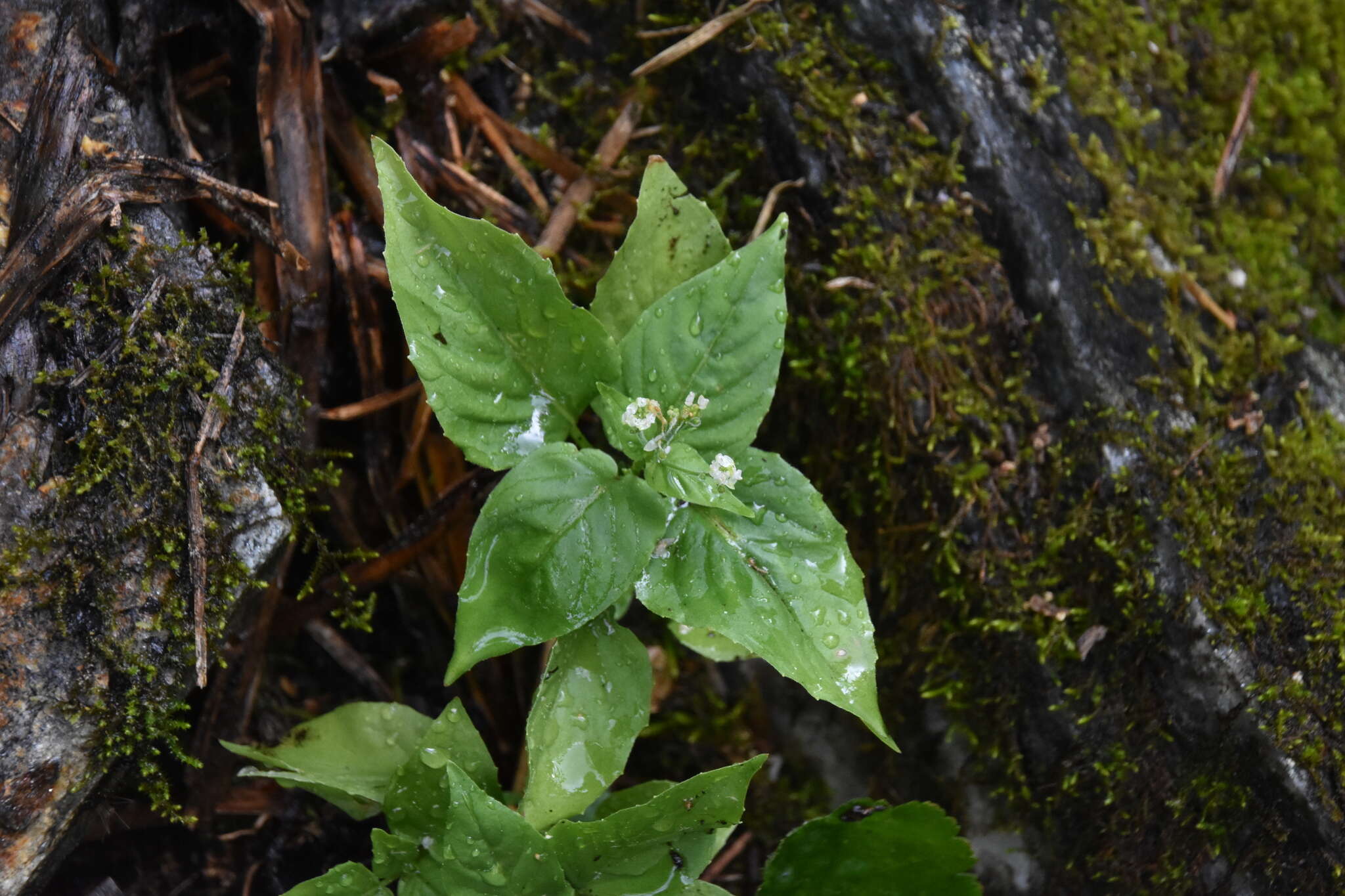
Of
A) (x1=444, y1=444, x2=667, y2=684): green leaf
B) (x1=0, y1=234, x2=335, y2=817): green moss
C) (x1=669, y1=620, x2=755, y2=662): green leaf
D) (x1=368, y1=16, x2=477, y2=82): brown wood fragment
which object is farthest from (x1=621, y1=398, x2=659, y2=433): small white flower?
(x1=368, y1=16, x2=477, y2=82): brown wood fragment

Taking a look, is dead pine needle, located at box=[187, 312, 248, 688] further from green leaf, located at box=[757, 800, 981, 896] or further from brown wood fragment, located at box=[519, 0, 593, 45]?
brown wood fragment, located at box=[519, 0, 593, 45]

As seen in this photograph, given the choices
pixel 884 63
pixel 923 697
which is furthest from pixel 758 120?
pixel 923 697

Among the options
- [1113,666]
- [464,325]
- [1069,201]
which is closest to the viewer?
[464,325]

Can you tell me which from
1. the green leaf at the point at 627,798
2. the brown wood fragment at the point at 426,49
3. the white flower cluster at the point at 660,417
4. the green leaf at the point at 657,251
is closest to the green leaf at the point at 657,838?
the green leaf at the point at 627,798

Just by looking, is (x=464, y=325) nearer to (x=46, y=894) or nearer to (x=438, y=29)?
(x=438, y=29)

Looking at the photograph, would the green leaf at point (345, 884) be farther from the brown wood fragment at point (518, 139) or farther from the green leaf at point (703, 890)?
the brown wood fragment at point (518, 139)
